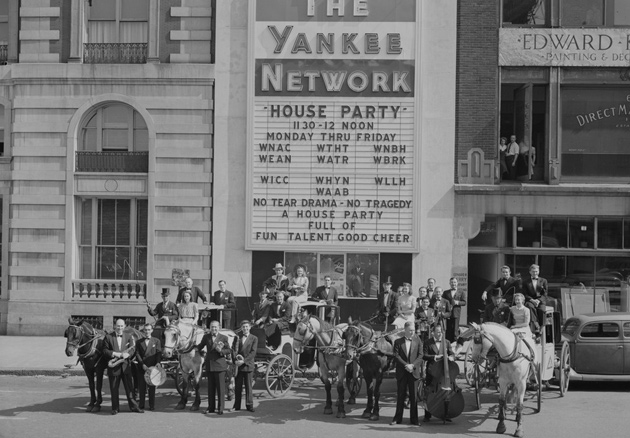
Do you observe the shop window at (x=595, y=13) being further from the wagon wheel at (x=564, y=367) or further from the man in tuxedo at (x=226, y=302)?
the man in tuxedo at (x=226, y=302)

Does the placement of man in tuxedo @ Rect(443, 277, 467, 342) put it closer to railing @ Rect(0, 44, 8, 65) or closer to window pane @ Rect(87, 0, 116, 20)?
window pane @ Rect(87, 0, 116, 20)

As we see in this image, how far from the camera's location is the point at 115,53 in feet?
95.4

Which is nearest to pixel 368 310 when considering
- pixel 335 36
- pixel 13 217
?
pixel 335 36

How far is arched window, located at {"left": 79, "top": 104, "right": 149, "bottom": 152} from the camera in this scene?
2906 cm

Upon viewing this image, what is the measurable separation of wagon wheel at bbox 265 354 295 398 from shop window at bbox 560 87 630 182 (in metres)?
12.9

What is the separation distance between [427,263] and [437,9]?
26.3ft

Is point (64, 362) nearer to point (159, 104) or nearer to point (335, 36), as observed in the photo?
point (159, 104)

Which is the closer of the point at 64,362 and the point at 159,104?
the point at 64,362

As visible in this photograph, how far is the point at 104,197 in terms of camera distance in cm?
2897

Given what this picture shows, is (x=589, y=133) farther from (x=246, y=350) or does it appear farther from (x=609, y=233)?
(x=246, y=350)

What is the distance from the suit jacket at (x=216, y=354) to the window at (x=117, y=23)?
48.4 ft

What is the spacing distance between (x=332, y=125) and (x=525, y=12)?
7.08m

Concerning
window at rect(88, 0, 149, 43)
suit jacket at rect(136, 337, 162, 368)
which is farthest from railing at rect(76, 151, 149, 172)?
suit jacket at rect(136, 337, 162, 368)

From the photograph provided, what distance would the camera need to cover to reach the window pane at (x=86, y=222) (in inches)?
1148
